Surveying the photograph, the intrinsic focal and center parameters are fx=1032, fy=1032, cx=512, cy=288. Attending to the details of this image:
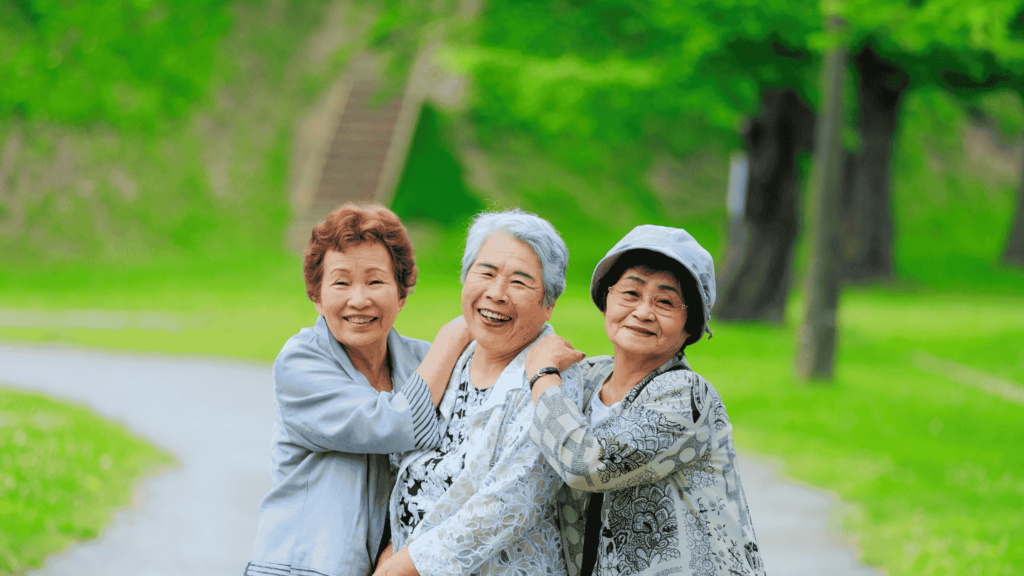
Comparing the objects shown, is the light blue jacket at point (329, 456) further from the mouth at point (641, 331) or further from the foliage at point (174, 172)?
the foliage at point (174, 172)

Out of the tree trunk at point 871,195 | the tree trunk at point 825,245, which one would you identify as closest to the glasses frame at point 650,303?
the tree trunk at point 825,245

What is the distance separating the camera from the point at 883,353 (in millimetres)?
14320

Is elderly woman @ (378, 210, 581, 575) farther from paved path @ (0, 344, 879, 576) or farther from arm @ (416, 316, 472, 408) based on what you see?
paved path @ (0, 344, 879, 576)

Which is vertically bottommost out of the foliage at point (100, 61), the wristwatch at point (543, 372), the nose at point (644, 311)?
the wristwatch at point (543, 372)

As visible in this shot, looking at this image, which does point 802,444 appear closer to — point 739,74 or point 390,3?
point 739,74

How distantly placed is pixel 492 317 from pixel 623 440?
0.44m

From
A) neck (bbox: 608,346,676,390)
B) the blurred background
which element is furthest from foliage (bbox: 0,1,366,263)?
neck (bbox: 608,346,676,390)

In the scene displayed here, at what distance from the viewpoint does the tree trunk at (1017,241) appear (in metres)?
26.7

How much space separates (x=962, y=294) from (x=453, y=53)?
49.0ft

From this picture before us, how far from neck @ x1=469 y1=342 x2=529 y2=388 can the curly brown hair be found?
30 cm

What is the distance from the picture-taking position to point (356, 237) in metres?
2.59

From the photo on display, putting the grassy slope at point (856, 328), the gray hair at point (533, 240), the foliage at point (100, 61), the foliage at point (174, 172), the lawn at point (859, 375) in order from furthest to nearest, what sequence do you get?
the foliage at point (100, 61)
the foliage at point (174, 172)
the grassy slope at point (856, 328)
the lawn at point (859, 375)
the gray hair at point (533, 240)

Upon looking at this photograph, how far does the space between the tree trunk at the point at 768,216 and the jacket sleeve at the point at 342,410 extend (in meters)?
13.3

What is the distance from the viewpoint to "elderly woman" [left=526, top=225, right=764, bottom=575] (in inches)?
91.6
